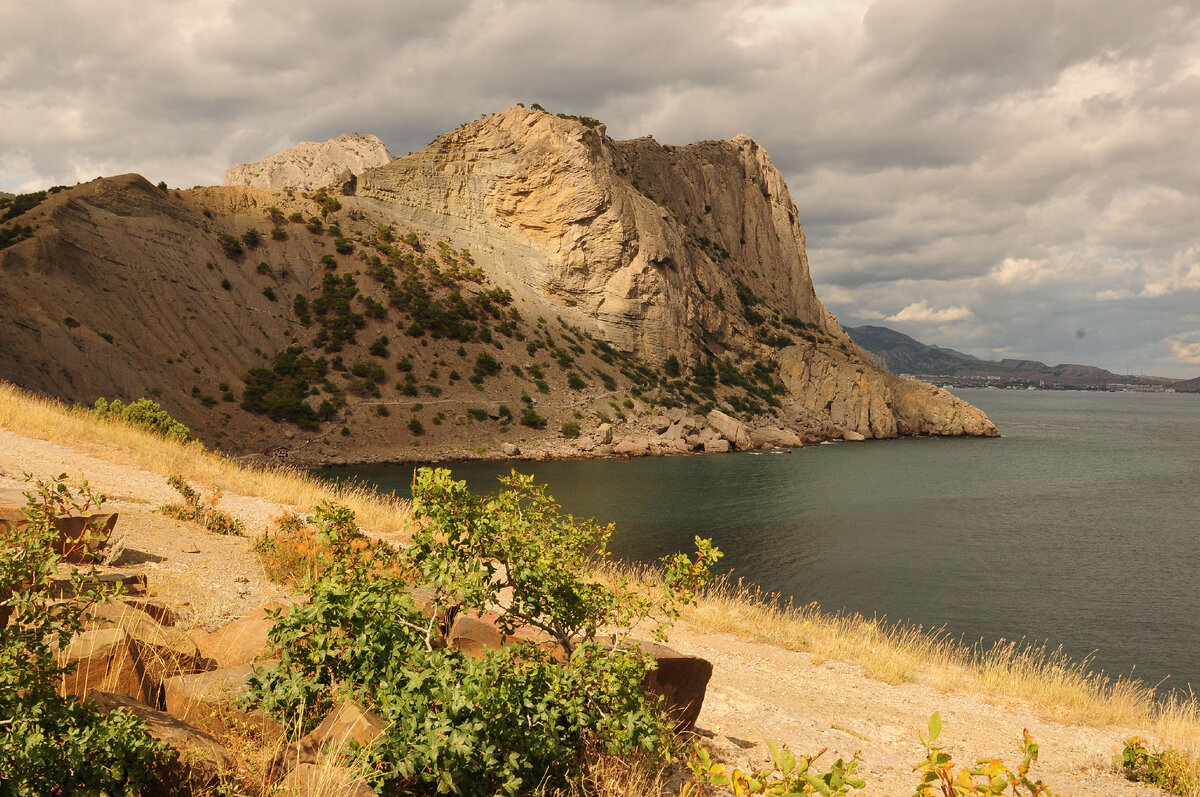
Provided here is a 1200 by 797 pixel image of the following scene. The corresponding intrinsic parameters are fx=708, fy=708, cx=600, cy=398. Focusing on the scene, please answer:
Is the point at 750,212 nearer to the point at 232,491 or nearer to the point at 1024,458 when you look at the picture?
the point at 1024,458

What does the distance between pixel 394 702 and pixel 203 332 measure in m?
55.9

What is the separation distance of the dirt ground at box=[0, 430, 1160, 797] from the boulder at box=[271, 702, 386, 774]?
11.4 feet

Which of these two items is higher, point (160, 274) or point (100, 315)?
point (160, 274)

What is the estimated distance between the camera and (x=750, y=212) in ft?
384

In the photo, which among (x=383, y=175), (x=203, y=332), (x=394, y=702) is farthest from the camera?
(x=383, y=175)

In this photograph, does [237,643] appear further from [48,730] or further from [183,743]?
[48,730]

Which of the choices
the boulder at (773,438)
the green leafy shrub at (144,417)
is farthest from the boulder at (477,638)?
the boulder at (773,438)

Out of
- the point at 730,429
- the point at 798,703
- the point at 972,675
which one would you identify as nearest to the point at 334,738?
the point at 798,703

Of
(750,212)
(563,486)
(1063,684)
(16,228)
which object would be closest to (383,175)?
(16,228)

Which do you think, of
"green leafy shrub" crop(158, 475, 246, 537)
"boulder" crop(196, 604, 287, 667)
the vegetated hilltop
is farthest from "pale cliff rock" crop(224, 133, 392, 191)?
"boulder" crop(196, 604, 287, 667)

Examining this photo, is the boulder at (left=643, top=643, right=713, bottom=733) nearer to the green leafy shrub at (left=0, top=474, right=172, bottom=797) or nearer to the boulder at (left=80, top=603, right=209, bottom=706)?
the boulder at (left=80, top=603, right=209, bottom=706)

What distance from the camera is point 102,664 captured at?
4.53 meters

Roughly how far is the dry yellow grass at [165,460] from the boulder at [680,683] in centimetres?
1052

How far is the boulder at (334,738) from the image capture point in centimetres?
410
